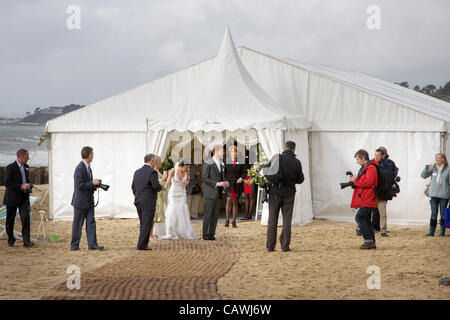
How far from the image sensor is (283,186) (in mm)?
10336

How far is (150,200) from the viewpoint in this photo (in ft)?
34.7

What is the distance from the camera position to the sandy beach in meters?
7.47

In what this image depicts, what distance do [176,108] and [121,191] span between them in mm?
2275

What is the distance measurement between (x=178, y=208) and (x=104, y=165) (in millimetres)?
3950

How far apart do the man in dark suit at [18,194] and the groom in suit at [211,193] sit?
9.58ft

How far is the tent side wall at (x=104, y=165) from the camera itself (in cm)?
1537

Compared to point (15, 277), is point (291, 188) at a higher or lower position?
higher

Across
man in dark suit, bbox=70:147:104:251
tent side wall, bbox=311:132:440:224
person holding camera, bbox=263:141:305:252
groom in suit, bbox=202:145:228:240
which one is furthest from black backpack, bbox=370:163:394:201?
man in dark suit, bbox=70:147:104:251

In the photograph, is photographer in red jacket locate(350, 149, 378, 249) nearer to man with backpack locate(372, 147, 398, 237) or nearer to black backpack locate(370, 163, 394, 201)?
black backpack locate(370, 163, 394, 201)

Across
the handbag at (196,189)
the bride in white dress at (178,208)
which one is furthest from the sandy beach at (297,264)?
the handbag at (196,189)

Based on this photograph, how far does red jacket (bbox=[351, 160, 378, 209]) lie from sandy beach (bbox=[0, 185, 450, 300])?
76 cm

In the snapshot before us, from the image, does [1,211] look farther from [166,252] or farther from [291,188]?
[291,188]

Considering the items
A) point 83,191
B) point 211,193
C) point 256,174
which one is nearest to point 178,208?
point 211,193

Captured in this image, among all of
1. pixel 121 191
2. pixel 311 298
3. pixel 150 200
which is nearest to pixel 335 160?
pixel 121 191
